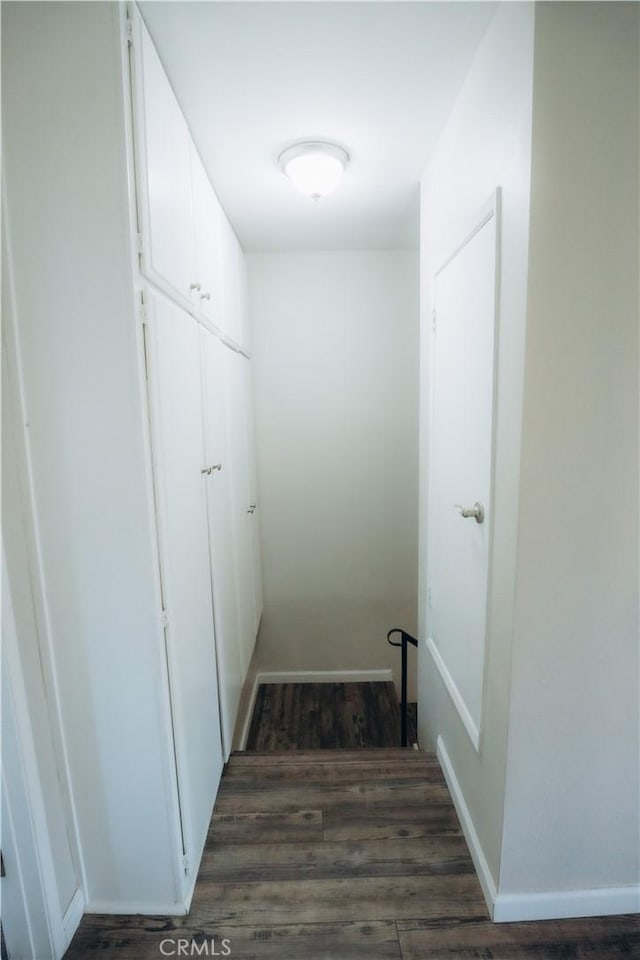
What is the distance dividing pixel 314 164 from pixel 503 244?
904mm

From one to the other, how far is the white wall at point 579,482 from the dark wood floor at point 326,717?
1590 millimetres

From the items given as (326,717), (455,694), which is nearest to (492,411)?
(455,694)

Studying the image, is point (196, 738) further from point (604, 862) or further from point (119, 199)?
point (119, 199)

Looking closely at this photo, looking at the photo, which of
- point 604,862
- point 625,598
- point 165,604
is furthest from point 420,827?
point 165,604

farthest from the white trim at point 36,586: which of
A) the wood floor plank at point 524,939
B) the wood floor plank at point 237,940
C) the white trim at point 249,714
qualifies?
the white trim at point 249,714

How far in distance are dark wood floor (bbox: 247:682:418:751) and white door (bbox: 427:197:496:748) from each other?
1.27 metres

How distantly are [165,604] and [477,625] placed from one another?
91 centimetres

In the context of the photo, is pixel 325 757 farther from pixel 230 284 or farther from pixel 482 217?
pixel 230 284

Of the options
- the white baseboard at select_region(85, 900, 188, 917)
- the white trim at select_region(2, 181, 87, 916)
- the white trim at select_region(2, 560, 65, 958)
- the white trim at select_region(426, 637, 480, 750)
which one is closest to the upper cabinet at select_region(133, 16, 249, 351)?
the white trim at select_region(2, 181, 87, 916)

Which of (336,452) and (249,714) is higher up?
(336,452)

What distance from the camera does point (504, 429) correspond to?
111cm

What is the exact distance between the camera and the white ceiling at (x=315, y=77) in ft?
3.43

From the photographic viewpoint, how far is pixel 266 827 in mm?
1471

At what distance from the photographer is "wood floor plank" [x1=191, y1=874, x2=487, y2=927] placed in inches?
47.3
